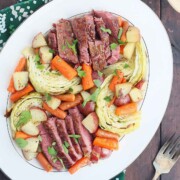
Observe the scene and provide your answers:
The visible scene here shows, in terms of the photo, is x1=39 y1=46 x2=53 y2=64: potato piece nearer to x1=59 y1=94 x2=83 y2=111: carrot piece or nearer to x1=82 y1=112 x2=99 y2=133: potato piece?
x1=59 y1=94 x2=83 y2=111: carrot piece

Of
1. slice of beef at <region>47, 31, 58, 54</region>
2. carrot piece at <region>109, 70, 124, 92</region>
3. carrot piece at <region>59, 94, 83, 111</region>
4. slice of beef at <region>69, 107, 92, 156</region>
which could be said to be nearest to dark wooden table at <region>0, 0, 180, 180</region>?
slice of beef at <region>69, 107, 92, 156</region>

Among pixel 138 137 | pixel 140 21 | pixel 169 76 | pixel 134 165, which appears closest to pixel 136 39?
pixel 140 21

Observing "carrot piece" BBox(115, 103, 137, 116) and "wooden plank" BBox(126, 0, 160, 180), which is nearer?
"carrot piece" BBox(115, 103, 137, 116)

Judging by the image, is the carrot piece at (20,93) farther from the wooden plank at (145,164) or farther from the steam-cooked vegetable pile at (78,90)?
the wooden plank at (145,164)

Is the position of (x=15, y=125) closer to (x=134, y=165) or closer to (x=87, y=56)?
(x=87, y=56)

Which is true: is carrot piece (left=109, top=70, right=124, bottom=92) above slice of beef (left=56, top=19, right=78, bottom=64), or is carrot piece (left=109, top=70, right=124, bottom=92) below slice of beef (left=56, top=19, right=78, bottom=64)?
below

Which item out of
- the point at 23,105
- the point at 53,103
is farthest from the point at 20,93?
the point at 53,103
